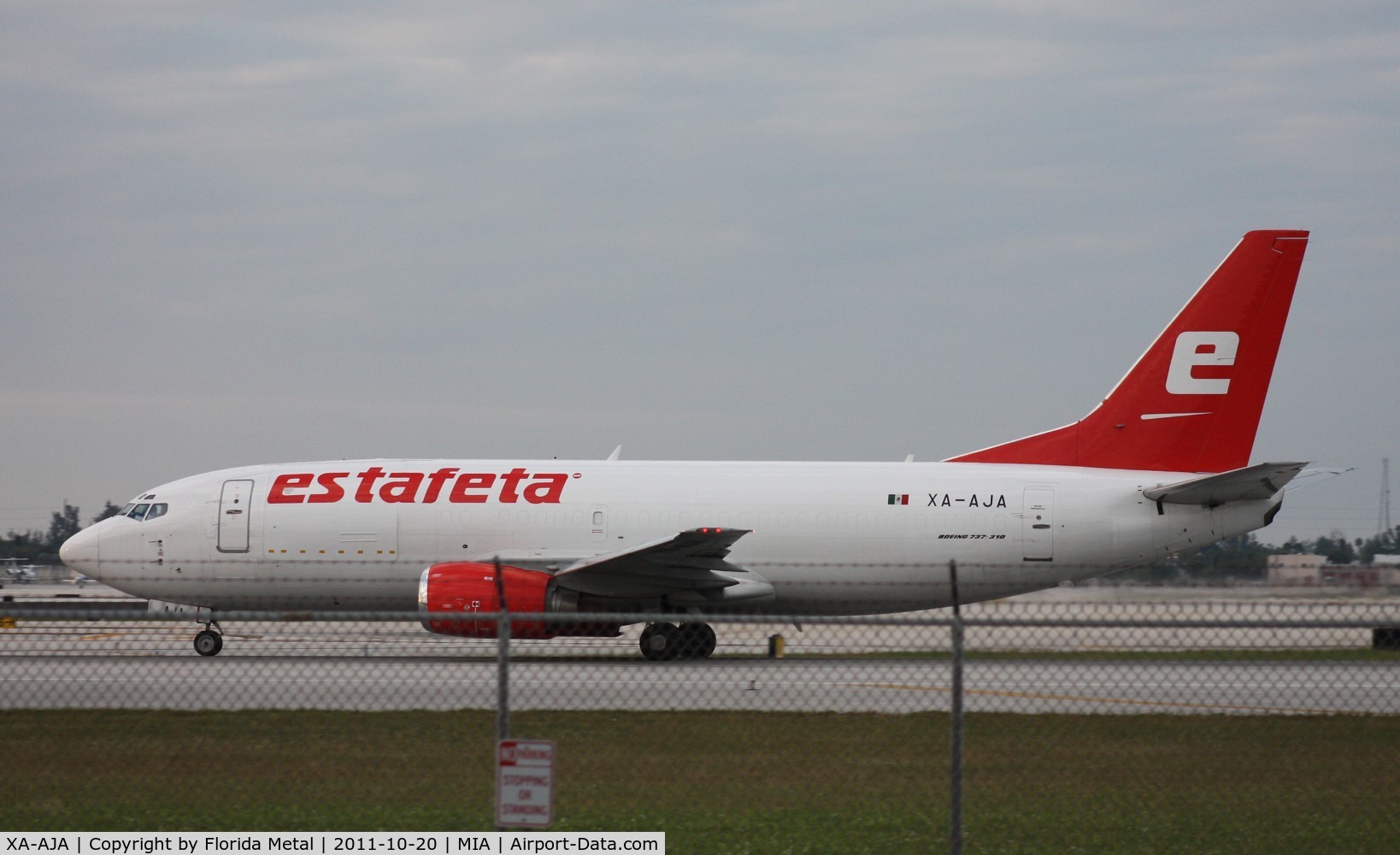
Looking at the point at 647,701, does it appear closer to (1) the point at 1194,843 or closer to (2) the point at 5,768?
(2) the point at 5,768

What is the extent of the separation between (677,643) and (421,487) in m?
5.61

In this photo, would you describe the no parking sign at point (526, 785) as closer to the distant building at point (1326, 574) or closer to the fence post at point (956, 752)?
the fence post at point (956, 752)

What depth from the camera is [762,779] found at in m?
10.6

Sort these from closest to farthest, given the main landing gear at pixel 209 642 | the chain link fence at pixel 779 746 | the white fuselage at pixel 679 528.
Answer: the chain link fence at pixel 779 746 → the main landing gear at pixel 209 642 → the white fuselage at pixel 679 528

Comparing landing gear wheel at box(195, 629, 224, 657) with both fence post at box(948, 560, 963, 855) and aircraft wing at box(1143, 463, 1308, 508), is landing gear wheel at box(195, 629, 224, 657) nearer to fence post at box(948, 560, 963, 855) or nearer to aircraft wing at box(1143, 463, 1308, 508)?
aircraft wing at box(1143, 463, 1308, 508)

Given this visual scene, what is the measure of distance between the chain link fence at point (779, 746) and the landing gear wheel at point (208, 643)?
118 inches

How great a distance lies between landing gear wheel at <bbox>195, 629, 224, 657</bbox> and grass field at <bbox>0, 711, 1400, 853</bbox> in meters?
9.09

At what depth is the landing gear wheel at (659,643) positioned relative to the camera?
23250 mm

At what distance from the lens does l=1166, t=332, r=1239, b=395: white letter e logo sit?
25.3 m

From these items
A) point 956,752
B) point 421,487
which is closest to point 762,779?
point 956,752

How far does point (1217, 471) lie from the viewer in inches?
990

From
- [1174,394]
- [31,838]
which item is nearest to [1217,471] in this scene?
[1174,394]

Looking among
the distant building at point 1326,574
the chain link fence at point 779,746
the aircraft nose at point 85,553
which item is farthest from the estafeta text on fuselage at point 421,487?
the distant building at point 1326,574

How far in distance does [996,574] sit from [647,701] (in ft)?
32.4
